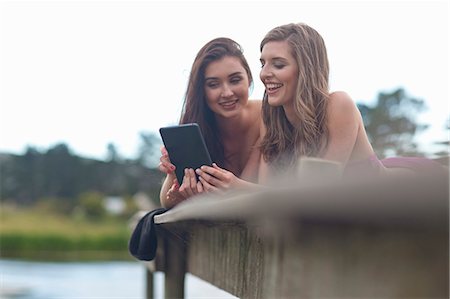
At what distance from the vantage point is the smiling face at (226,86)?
1.53 metres

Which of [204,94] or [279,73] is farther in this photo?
[204,94]

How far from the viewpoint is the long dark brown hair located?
153 cm

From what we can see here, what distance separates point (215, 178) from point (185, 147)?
0.36ft

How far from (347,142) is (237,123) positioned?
365mm

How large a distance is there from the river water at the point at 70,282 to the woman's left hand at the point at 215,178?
204 inches

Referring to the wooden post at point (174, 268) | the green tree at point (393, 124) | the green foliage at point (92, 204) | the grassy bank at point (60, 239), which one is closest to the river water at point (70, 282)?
the grassy bank at point (60, 239)

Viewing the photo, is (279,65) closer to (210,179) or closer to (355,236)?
(210,179)

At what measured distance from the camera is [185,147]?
139cm

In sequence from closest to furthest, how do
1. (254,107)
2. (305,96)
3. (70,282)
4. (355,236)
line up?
(355,236), (305,96), (254,107), (70,282)

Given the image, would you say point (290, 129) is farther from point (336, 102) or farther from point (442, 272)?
point (442, 272)

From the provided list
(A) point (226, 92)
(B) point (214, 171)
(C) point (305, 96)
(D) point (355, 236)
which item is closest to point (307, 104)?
(C) point (305, 96)

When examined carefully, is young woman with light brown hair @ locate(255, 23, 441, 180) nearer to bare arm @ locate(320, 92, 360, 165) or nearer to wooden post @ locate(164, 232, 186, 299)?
bare arm @ locate(320, 92, 360, 165)

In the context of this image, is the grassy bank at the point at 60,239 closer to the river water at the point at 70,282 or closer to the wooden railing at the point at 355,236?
the river water at the point at 70,282

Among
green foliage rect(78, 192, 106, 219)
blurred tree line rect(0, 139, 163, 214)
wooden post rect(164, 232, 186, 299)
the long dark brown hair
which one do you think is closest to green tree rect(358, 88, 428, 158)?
the long dark brown hair
